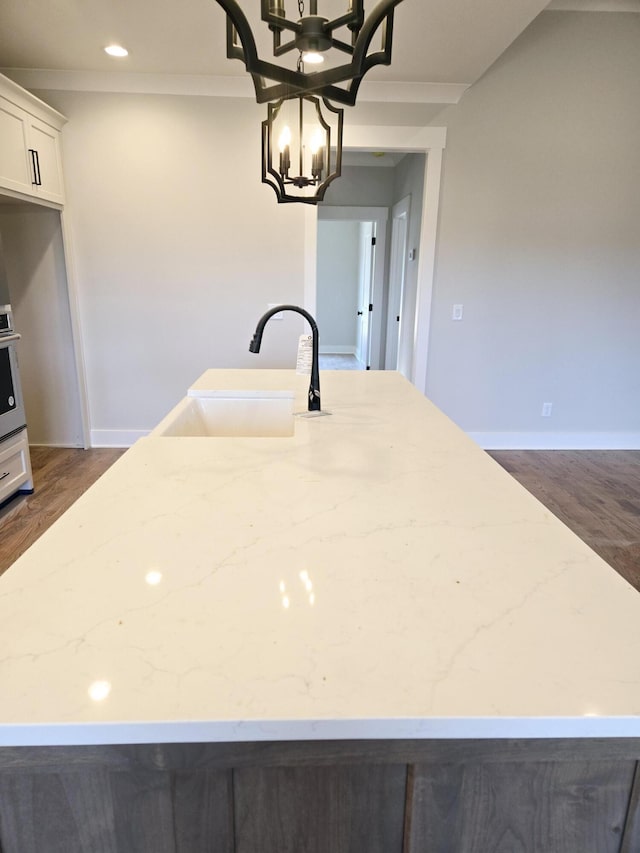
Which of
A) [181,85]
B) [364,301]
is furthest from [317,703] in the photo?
[364,301]

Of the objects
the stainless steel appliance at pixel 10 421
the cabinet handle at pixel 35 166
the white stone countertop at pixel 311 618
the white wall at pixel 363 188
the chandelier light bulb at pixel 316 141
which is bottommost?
the stainless steel appliance at pixel 10 421

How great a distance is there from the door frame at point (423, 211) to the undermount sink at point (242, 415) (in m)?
1.94

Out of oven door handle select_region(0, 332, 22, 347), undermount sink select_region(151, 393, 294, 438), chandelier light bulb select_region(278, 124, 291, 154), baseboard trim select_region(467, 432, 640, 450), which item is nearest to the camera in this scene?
chandelier light bulb select_region(278, 124, 291, 154)

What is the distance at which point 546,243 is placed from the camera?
12.8ft

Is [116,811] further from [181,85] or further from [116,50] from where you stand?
[181,85]

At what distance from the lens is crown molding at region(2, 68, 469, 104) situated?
3404 mm

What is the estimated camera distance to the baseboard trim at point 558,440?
4238mm

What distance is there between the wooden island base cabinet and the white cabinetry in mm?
3269

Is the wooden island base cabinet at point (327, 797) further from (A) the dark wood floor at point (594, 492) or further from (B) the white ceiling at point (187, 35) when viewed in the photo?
(B) the white ceiling at point (187, 35)

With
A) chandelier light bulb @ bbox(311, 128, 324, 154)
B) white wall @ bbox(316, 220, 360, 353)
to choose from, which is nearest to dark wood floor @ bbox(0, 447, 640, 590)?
chandelier light bulb @ bbox(311, 128, 324, 154)

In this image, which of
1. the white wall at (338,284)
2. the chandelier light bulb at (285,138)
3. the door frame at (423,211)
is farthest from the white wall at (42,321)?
the white wall at (338,284)

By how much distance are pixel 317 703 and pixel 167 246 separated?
3755mm

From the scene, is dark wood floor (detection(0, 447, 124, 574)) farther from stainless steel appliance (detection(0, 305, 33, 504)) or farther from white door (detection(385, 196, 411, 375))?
white door (detection(385, 196, 411, 375))

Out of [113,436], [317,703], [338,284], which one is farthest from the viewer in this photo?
[338,284]
